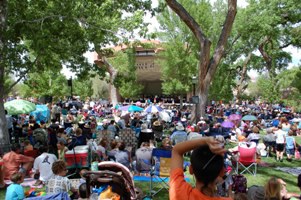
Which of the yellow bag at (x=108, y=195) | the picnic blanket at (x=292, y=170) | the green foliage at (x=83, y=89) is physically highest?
the green foliage at (x=83, y=89)

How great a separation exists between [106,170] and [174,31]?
31084 mm

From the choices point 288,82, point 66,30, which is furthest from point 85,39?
point 288,82

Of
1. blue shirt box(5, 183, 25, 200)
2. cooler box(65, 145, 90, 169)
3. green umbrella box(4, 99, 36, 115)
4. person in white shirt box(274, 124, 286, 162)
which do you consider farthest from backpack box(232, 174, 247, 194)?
green umbrella box(4, 99, 36, 115)

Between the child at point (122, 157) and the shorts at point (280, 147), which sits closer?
the child at point (122, 157)

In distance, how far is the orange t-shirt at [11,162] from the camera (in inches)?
349

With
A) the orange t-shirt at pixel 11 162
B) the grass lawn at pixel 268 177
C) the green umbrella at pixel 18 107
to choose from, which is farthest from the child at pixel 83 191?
the green umbrella at pixel 18 107

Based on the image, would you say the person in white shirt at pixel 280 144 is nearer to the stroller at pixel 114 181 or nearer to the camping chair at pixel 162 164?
the camping chair at pixel 162 164

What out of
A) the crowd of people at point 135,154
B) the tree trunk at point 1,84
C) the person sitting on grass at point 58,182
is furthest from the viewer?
the tree trunk at point 1,84

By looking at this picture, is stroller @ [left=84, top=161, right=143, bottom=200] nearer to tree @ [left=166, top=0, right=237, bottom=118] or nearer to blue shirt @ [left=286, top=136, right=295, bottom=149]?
blue shirt @ [left=286, top=136, right=295, bottom=149]

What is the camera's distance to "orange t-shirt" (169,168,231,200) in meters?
2.03

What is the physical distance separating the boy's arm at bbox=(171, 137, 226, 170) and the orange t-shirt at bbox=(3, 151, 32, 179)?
7735 millimetres

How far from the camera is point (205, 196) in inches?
79.3

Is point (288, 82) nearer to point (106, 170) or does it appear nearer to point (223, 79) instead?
point (223, 79)

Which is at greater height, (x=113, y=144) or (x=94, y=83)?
A: (x=94, y=83)
